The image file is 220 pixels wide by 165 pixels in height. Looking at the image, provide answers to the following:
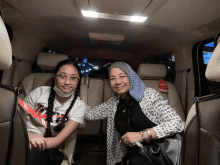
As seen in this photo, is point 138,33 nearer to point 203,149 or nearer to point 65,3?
point 65,3

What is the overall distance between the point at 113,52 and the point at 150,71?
0.96 meters

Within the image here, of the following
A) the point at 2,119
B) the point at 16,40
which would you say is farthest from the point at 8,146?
the point at 16,40

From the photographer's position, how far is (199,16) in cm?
150

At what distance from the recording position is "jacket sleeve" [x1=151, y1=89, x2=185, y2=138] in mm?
1243

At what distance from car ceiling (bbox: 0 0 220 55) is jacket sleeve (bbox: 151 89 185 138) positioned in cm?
90

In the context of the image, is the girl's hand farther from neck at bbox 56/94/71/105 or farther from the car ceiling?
the car ceiling

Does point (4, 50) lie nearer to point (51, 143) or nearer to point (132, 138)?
point (51, 143)

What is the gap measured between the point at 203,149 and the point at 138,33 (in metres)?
1.81

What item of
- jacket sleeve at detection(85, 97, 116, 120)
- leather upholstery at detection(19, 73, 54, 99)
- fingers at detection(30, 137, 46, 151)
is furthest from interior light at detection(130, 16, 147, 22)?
fingers at detection(30, 137, 46, 151)

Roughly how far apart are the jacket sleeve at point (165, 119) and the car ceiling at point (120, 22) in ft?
2.96

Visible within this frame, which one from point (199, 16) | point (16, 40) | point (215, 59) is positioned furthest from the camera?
point (16, 40)

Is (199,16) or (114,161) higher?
(199,16)

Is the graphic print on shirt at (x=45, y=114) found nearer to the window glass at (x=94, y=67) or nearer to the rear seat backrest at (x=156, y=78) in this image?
the window glass at (x=94, y=67)

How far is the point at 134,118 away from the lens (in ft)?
4.61
